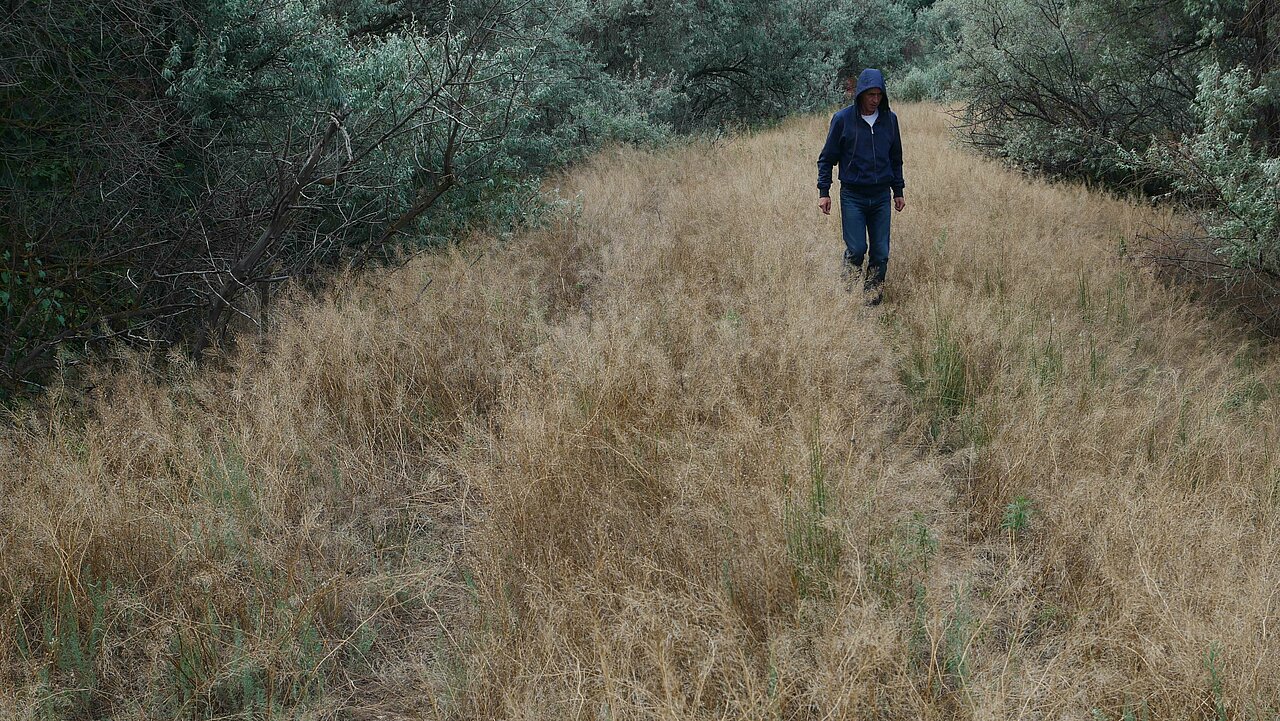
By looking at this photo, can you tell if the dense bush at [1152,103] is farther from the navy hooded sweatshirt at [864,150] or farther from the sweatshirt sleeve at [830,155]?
the sweatshirt sleeve at [830,155]

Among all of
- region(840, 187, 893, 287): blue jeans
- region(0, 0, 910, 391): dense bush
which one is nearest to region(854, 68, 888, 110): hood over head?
region(840, 187, 893, 287): blue jeans

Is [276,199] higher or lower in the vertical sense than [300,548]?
higher

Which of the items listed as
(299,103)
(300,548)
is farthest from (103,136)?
(300,548)

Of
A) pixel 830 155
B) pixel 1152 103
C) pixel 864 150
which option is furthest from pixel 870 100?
pixel 1152 103

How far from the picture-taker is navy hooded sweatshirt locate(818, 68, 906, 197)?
5.86 m

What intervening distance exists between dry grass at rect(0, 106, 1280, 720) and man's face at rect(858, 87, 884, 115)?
5.18 feet

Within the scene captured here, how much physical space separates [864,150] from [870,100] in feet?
1.27

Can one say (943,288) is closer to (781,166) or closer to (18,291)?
(781,166)

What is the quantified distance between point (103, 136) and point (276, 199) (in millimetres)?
1374

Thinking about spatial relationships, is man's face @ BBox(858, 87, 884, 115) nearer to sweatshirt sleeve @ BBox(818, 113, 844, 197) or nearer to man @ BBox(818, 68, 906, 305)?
man @ BBox(818, 68, 906, 305)

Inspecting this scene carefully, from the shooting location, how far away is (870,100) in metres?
5.86

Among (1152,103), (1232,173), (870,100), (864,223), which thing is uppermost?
(1152,103)

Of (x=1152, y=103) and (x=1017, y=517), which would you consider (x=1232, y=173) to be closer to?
(x=1152, y=103)

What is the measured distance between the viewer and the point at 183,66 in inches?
249
